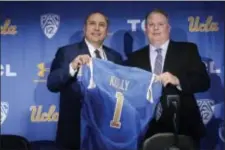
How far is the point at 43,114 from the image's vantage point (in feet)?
9.32

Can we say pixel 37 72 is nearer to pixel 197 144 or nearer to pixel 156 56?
pixel 156 56

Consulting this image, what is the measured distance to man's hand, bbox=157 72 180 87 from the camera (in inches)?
109

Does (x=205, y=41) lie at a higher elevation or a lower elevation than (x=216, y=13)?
lower

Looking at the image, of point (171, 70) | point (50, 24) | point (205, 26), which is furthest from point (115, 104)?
point (205, 26)

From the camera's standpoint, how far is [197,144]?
2.78 metres

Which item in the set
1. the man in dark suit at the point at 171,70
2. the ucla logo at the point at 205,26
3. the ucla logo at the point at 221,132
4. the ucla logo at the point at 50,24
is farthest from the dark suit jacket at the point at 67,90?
the ucla logo at the point at 221,132

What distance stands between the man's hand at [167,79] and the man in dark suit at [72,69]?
0.31 m

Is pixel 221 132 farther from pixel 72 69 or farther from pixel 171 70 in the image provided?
pixel 72 69

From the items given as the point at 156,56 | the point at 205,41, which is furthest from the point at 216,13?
the point at 156,56

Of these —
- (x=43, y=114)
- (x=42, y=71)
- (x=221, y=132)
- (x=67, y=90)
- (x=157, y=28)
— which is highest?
(x=157, y=28)

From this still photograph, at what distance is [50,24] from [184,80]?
1.04 m

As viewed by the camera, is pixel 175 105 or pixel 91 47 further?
pixel 91 47

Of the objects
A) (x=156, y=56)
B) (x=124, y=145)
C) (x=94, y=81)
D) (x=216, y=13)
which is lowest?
(x=124, y=145)

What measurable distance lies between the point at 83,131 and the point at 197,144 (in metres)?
0.81
